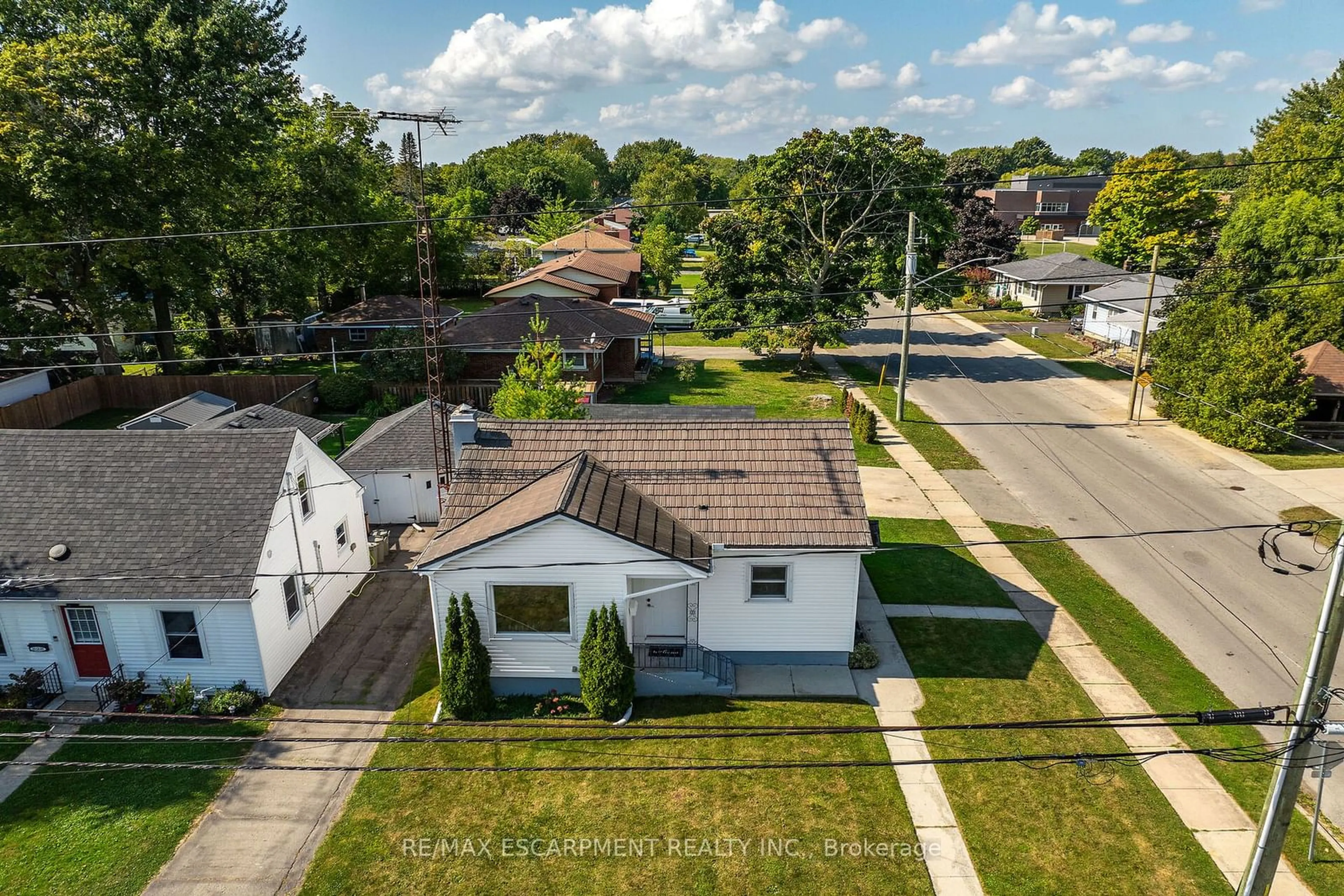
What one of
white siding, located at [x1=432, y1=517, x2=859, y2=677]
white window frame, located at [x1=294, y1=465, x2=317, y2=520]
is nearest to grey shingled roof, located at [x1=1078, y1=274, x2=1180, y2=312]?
white siding, located at [x1=432, y1=517, x2=859, y2=677]

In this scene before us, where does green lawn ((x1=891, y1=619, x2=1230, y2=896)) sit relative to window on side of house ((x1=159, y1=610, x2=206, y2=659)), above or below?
below

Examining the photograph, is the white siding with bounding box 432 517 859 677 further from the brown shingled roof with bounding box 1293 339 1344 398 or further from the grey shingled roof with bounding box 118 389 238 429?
the brown shingled roof with bounding box 1293 339 1344 398

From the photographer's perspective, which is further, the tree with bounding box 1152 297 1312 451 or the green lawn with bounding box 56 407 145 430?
the green lawn with bounding box 56 407 145 430

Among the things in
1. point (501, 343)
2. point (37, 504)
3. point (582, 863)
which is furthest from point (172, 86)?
point (582, 863)

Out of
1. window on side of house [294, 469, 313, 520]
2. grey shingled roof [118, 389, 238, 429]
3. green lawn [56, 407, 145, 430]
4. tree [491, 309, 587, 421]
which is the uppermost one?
tree [491, 309, 587, 421]

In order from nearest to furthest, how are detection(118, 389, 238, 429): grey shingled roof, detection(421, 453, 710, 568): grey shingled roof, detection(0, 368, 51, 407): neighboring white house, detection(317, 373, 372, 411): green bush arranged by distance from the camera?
1. detection(421, 453, 710, 568): grey shingled roof
2. detection(118, 389, 238, 429): grey shingled roof
3. detection(0, 368, 51, 407): neighboring white house
4. detection(317, 373, 372, 411): green bush

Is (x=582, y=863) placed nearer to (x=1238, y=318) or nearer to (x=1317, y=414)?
(x=1238, y=318)

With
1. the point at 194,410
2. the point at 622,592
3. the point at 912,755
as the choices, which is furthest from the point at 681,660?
the point at 194,410

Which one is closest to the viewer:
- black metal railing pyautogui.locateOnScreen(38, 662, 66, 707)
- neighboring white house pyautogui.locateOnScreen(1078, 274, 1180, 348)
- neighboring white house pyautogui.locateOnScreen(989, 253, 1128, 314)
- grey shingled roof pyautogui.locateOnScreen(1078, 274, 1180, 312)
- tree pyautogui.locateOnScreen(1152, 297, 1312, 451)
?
black metal railing pyautogui.locateOnScreen(38, 662, 66, 707)
